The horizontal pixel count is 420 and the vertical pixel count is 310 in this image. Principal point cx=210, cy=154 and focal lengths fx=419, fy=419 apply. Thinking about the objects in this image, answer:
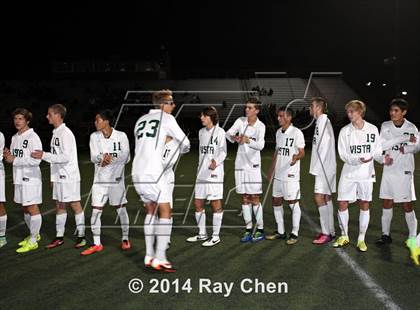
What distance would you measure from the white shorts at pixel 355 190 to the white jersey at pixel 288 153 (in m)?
0.71

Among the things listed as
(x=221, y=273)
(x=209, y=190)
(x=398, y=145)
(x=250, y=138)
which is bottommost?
(x=221, y=273)

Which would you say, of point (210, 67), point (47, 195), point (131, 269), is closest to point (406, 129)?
point (131, 269)

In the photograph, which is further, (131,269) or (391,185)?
(391,185)

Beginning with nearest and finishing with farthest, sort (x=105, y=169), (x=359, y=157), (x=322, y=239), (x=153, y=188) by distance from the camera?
1. (x=153, y=188)
2. (x=359, y=157)
3. (x=105, y=169)
4. (x=322, y=239)

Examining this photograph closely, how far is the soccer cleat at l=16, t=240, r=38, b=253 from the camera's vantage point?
5.88m

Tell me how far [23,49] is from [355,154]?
38894 mm

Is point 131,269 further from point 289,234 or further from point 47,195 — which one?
point 47,195

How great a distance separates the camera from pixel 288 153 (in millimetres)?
6215

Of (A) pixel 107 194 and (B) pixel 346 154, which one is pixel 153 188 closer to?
(A) pixel 107 194

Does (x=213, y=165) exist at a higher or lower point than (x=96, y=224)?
higher

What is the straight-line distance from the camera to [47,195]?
1050 centimetres

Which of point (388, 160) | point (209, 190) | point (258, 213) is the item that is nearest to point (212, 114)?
point (209, 190)

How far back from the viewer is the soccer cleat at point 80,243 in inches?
238

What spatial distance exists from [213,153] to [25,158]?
265 cm
